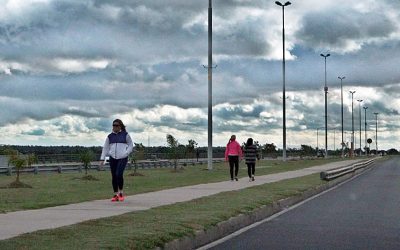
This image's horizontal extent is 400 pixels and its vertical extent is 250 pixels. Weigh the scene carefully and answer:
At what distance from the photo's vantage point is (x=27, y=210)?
15859 mm

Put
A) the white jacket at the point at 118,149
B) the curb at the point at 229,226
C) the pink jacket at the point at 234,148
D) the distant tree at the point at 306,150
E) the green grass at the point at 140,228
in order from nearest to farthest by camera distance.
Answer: the green grass at the point at 140,228
the curb at the point at 229,226
the white jacket at the point at 118,149
the pink jacket at the point at 234,148
the distant tree at the point at 306,150

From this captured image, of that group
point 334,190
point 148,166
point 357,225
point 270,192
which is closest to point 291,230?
point 357,225

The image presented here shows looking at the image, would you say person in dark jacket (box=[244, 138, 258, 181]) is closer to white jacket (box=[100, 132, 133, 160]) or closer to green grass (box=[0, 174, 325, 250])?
green grass (box=[0, 174, 325, 250])

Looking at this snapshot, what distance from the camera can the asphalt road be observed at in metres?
11.8

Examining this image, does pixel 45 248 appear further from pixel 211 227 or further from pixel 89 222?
pixel 211 227

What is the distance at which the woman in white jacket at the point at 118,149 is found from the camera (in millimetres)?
17797

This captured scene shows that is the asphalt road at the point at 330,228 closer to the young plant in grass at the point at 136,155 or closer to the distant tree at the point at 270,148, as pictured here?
the young plant in grass at the point at 136,155

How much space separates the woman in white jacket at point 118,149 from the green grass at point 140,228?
175cm

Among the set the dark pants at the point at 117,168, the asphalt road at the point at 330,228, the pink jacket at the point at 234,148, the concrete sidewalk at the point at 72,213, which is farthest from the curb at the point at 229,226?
the pink jacket at the point at 234,148

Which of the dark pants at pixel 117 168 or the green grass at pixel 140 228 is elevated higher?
the dark pants at pixel 117 168

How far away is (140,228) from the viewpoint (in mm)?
11891

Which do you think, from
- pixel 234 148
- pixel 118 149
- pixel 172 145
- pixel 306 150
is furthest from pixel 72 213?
pixel 306 150

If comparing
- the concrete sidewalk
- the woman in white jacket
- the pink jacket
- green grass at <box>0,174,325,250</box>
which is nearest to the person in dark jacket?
the pink jacket

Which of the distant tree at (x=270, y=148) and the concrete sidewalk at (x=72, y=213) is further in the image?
the distant tree at (x=270, y=148)
